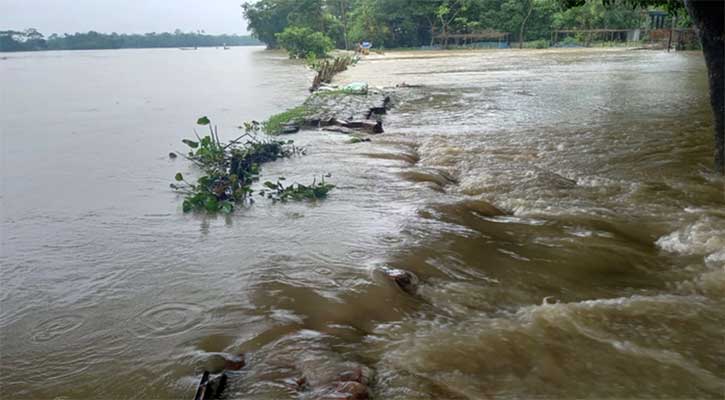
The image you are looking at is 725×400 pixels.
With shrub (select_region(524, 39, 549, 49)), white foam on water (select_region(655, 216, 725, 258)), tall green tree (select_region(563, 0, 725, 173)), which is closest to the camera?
white foam on water (select_region(655, 216, 725, 258))

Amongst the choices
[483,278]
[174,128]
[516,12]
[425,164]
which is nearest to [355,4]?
[516,12]

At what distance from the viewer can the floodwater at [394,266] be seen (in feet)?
9.53

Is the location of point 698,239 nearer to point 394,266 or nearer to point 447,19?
point 394,266

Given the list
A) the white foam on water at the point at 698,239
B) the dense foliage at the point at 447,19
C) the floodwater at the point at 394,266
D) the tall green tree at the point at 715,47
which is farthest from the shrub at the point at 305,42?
the white foam on water at the point at 698,239

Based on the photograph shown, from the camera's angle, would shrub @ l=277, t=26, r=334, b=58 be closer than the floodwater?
No

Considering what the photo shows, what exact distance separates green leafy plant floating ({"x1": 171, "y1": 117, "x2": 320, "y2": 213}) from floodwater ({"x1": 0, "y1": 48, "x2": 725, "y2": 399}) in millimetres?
234

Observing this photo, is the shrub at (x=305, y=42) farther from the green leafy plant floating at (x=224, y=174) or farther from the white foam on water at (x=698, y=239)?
the white foam on water at (x=698, y=239)

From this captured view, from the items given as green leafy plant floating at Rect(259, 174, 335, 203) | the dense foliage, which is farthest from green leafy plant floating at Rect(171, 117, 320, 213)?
Result: the dense foliage

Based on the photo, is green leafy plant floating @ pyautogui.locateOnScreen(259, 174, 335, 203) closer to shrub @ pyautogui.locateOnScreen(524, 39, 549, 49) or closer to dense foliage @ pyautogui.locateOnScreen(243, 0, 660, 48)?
dense foliage @ pyautogui.locateOnScreen(243, 0, 660, 48)

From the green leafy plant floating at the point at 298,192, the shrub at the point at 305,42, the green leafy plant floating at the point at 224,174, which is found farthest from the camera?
the shrub at the point at 305,42

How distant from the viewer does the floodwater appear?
2.90m

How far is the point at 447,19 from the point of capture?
174 feet

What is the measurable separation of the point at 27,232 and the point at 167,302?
293 cm

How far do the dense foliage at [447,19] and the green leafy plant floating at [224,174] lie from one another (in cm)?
3967
